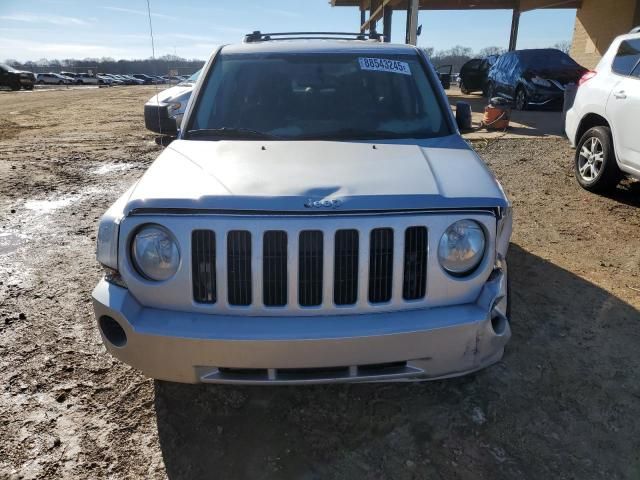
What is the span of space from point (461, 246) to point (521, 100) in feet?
42.2

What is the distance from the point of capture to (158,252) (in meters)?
2.07

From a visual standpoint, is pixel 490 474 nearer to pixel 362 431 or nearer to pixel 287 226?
pixel 362 431

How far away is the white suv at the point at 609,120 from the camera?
5066 mm

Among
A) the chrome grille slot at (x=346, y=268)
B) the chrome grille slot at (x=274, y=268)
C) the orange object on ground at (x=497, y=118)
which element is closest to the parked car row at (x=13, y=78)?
the orange object on ground at (x=497, y=118)

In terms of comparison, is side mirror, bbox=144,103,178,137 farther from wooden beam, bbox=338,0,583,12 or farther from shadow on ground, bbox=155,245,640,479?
wooden beam, bbox=338,0,583,12

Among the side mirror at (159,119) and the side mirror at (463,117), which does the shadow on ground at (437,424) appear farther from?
the side mirror at (159,119)

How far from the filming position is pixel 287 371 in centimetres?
210

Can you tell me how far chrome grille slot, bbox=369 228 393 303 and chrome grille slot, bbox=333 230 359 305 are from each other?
0.07 metres

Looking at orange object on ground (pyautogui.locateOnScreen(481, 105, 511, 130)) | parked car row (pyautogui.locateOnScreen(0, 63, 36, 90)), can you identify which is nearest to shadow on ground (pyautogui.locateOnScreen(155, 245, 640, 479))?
orange object on ground (pyautogui.locateOnScreen(481, 105, 511, 130))

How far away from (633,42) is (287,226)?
536 cm

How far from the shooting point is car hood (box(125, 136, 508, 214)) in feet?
6.73

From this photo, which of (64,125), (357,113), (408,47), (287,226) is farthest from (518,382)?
(64,125)

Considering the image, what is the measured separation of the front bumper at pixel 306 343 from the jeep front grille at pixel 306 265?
0.10 m

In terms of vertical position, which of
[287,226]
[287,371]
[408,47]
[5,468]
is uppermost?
[408,47]
